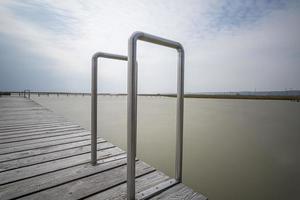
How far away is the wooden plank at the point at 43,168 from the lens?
3.48 ft

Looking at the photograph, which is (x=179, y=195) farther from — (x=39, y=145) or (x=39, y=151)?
(x=39, y=145)

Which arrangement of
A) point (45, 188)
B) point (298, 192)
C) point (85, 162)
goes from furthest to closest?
1. point (298, 192)
2. point (85, 162)
3. point (45, 188)

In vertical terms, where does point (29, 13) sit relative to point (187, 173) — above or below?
above

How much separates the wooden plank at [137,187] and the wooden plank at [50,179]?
29 cm

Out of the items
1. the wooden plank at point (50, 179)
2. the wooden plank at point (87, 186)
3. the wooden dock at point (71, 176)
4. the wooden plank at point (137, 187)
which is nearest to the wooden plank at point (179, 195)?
the wooden dock at point (71, 176)

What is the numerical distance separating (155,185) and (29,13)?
11.7 m

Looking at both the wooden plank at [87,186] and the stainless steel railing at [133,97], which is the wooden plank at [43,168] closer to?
the wooden plank at [87,186]

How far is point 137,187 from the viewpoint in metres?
0.97

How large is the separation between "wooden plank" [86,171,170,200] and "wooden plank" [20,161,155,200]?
0.04 meters

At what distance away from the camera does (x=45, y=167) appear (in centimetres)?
123

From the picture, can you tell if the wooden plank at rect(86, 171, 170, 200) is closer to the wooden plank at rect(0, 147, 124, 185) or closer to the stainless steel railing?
the stainless steel railing

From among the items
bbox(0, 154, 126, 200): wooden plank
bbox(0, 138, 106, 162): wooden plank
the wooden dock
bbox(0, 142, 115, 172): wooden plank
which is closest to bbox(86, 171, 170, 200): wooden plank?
the wooden dock

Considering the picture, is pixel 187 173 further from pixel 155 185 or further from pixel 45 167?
pixel 45 167

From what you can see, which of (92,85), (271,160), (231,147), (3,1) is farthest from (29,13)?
(271,160)
